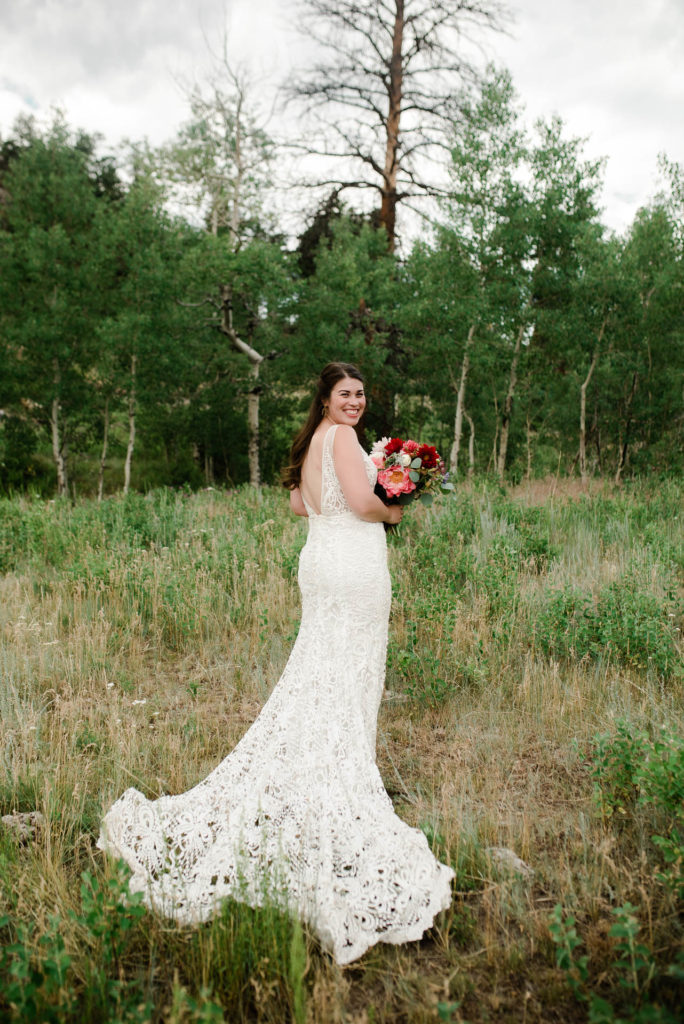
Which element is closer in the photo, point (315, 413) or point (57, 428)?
point (315, 413)

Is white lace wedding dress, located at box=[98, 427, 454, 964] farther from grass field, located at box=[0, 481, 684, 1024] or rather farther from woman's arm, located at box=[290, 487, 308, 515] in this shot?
woman's arm, located at box=[290, 487, 308, 515]

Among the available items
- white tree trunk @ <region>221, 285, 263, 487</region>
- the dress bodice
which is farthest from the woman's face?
white tree trunk @ <region>221, 285, 263, 487</region>

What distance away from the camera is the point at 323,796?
304 cm

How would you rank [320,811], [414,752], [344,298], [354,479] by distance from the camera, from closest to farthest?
1. [320,811]
2. [354,479]
3. [414,752]
4. [344,298]

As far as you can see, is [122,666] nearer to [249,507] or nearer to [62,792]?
[62,792]

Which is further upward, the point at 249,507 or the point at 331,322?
the point at 331,322

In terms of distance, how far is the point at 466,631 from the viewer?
5.27 m

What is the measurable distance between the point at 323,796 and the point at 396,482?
1.56 meters

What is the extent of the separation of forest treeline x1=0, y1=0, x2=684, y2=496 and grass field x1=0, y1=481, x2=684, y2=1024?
31.1ft

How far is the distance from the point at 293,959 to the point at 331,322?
59.9ft

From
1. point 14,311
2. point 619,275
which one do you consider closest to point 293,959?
point 619,275

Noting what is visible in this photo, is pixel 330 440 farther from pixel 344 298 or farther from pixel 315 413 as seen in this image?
pixel 344 298

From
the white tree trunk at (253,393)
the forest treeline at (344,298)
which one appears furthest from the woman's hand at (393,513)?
the white tree trunk at (253,393)

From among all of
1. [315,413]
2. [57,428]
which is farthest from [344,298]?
[315,413]
